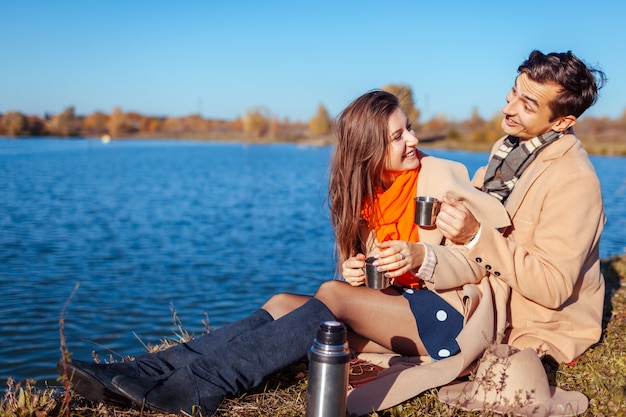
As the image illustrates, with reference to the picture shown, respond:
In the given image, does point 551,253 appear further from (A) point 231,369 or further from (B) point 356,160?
(A) point 231,369

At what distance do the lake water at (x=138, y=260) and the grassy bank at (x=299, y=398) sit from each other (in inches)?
46.8

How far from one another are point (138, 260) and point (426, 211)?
9.28 meters

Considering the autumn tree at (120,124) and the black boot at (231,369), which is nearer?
the black boot at (231,369)

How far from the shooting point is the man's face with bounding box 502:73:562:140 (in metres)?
3.33

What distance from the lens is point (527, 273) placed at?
10.4 ft

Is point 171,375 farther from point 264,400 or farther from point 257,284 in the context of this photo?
point 257,284

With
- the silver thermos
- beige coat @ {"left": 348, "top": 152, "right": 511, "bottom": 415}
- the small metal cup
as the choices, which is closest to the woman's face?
beige coat @ {"left": 348, "top": 152, "right": 511, "bottom": 415}

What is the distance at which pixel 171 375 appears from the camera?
295cm

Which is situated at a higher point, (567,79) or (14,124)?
(14,124)

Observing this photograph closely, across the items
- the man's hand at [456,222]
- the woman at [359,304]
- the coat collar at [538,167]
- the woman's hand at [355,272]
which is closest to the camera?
the woman at [359,304]

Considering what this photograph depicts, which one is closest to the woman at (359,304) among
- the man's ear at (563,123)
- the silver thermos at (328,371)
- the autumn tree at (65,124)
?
the silver thermos at (328,371)

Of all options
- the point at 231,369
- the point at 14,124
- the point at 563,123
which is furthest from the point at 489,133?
the point at 231,369

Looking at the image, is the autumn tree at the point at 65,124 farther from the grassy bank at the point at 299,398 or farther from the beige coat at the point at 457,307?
the beige coat at the point at 457,307

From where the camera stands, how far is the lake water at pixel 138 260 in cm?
756
